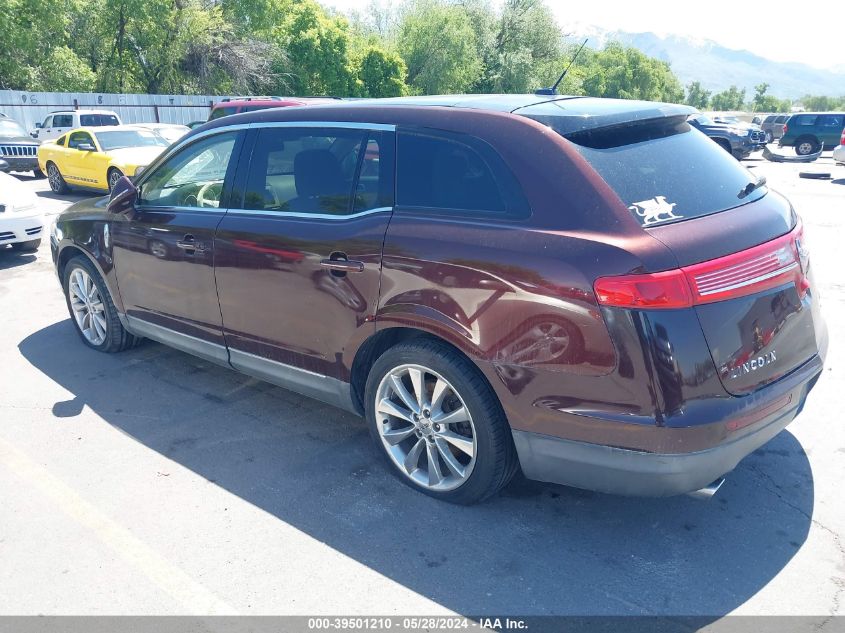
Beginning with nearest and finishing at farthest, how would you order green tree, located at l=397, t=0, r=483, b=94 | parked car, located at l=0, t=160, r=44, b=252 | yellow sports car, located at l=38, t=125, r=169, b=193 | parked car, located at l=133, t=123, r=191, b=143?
parked car, located at l=0, t=160, r=44, b=252, yellow sports car, located at l=38, t=125, r=169, b=193, parked car, located at l=133, t=123, r=191, b=143, green tree, located at l=397, t=0, r=483, b=94

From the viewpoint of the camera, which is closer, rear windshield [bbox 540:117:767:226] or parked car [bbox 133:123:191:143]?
rear windshield [bbox 540:117:767:226]

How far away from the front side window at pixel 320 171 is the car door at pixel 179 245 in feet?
0.93

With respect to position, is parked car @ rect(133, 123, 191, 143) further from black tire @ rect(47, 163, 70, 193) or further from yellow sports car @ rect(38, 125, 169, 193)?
black tire @ rect(47, 163, 70, 193)

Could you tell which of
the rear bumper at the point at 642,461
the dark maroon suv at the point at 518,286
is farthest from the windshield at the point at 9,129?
the rear bumper at the point at 642,461

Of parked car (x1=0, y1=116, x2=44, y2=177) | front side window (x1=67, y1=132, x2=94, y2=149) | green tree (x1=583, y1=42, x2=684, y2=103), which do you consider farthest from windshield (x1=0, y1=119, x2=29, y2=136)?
green tree (x1=583, y1=42, x2=684, y2=103)

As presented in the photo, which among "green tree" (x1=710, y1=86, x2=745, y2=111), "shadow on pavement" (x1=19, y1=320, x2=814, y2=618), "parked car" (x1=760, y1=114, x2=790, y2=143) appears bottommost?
"green tree" (x1=710, y1=86, x2=745, y2=111)

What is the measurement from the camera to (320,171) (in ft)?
12.3

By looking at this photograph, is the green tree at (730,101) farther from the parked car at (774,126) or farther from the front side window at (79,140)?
the front side window at (79,140)

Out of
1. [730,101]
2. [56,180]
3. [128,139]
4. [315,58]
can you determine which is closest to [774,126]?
[315,58]

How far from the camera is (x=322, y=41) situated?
1654 inches

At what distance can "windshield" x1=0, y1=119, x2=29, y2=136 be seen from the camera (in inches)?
730

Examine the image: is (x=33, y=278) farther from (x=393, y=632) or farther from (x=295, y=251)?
(x=393, y=632)

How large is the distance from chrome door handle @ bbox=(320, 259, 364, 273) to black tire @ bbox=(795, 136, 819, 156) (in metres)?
27.9

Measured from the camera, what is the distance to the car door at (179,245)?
4.29 meters
